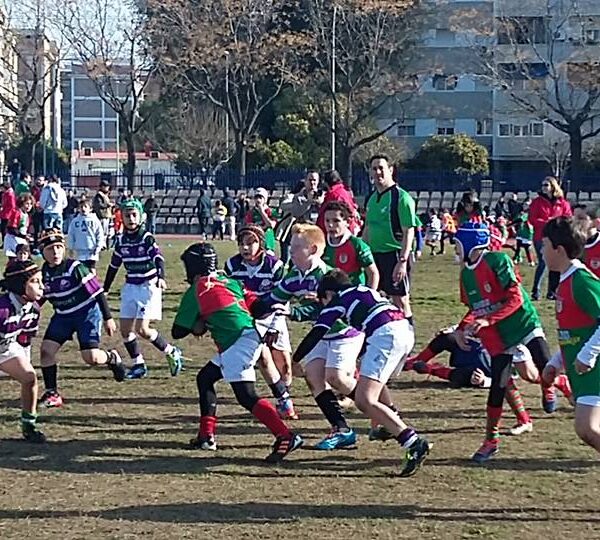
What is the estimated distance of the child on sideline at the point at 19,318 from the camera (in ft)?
27.9

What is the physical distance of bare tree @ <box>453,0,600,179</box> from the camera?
49.3 metres

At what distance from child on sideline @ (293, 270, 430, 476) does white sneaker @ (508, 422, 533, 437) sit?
1479 mm

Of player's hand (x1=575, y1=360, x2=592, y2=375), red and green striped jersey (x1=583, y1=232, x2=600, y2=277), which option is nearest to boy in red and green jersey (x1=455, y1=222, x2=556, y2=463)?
player's hand (x1=575, y1=360, x2=592, y2=375)

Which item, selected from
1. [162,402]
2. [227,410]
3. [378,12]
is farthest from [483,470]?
[378,12]

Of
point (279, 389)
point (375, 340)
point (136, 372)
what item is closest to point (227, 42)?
point (136, 372)

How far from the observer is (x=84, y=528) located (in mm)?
6742

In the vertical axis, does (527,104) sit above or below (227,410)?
above

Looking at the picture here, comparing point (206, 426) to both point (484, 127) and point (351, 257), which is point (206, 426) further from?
point (484, 127)

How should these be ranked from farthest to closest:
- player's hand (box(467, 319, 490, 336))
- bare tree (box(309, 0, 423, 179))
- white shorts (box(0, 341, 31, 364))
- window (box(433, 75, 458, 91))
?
window (box(433, 75, 458, 91)) < bare tree (box(309, 0, 423, 179)) < white shorts (box(0, 341, 31, 364)) < player's hand (box(467, 319, 490, 336))

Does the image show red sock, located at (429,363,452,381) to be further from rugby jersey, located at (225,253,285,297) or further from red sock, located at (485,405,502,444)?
red sock, located at (485,405,502,444)

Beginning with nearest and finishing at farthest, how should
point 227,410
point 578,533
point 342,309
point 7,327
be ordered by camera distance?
point 578,533
point 342,309
point 7,327
point 227,410

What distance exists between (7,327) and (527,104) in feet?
145

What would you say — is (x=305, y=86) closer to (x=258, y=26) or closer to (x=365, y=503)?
(x=258, y=26)

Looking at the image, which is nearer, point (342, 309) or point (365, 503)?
point (365, 503)
